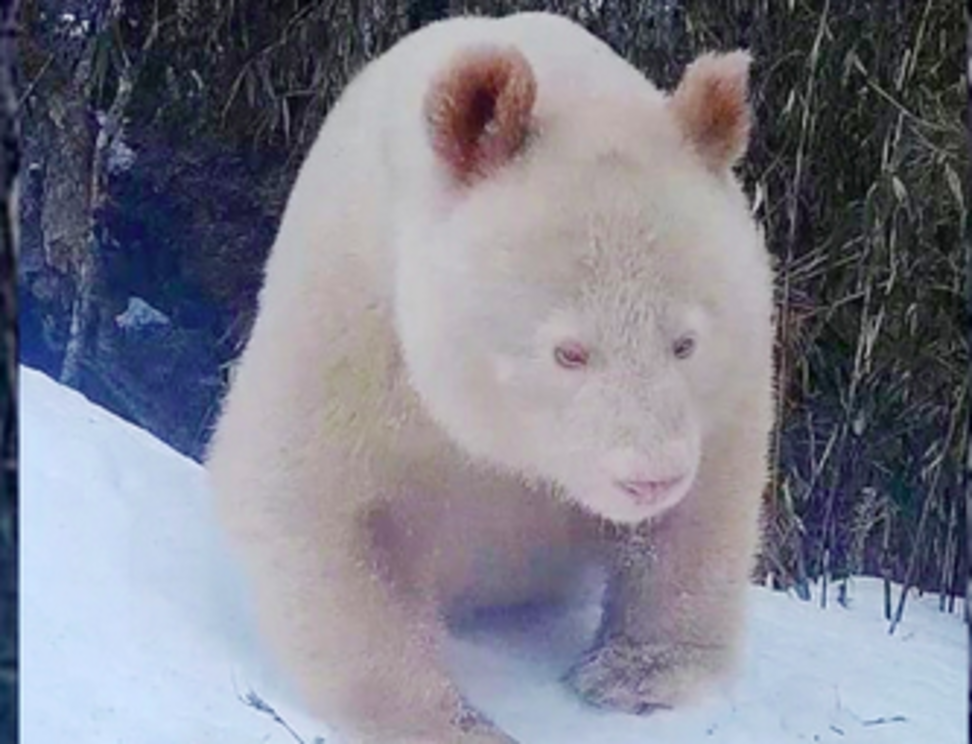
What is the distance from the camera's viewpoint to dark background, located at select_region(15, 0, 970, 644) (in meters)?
1.26

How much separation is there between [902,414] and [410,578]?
352mm

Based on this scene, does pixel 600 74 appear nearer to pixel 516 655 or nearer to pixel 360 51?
pixel 360 51

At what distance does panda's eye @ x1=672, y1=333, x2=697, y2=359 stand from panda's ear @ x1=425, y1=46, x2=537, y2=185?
15 centimetres

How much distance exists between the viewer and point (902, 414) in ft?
4.32

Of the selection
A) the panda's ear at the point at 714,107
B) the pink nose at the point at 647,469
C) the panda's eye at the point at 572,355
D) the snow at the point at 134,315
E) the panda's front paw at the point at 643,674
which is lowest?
the panda's front paw at the point at 643,674

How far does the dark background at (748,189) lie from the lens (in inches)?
49.5

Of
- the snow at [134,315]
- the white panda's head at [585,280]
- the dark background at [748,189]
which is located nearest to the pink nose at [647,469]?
the white panda's head at [585,280]

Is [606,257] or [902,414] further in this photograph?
[902,414]

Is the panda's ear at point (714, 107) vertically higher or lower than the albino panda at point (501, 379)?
higher

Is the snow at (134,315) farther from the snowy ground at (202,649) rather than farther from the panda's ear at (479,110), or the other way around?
the panda's ear at (479,110)

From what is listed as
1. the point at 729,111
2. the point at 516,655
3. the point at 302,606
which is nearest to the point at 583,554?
the point at 516,655

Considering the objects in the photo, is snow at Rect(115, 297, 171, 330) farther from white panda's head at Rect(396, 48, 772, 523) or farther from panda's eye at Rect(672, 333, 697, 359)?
panda's eye at Rect(672, 333, 697, 359)

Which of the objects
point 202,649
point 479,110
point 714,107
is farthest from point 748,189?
point 202,649

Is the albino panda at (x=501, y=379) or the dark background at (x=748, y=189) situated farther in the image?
the dark background at (x=748, y=189)
